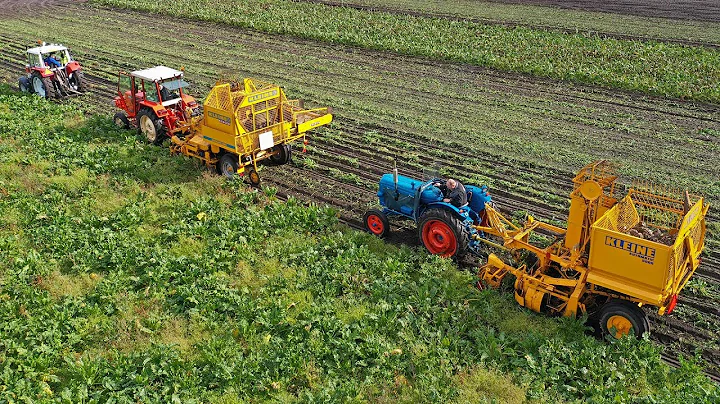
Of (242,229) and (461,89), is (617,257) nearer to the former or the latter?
(242,229)

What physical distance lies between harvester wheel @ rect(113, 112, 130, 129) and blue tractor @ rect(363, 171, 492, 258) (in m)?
10.0

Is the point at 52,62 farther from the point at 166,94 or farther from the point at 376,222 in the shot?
the point at 376,222

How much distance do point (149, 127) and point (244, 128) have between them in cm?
435

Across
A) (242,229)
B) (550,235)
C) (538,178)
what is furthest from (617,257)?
(242,229)

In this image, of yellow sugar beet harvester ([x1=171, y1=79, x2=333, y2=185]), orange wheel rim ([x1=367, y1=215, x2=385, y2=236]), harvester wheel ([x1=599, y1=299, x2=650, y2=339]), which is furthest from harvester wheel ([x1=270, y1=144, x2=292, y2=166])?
harvester wheel ([x1=599, y1=299, x2=650, y2=339])

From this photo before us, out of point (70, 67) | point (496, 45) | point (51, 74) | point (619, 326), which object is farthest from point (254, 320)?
point (496, 45)

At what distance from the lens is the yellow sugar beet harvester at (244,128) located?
16031 mm

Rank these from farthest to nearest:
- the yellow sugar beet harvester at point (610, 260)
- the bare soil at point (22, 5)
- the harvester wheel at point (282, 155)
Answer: the bare soil at point (22, 5) → the harvester wheel at point (282, 155) → the yellow sugar beet harvester at point (610, 260)

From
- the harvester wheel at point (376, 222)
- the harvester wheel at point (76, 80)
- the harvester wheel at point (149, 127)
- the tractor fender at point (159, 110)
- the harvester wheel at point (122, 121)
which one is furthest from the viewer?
the harvester wheel at point (76, 80)

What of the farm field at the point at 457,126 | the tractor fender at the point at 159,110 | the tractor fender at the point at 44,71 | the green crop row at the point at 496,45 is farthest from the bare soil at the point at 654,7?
the tractor fender at the point at 159,110

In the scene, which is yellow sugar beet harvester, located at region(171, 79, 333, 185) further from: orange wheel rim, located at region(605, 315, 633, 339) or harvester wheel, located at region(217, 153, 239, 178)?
orange wheel rim, located at region(605, 315, 633, 339)

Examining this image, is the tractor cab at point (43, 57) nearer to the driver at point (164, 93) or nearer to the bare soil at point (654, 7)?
the driver at point (164, 93)

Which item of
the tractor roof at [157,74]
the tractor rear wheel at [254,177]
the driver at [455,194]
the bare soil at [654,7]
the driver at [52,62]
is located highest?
the bare soil at [654,7]

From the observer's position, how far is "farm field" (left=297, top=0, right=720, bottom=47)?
104 feet
